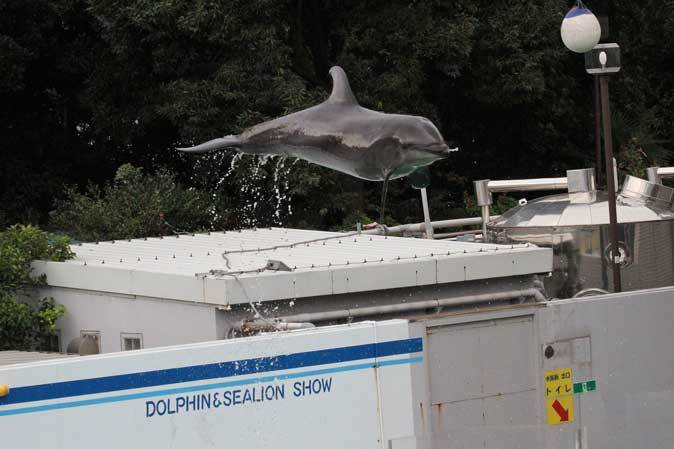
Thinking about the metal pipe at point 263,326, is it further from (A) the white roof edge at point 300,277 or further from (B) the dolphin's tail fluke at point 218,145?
(B) the dolphin's tail fluke at point 218,145

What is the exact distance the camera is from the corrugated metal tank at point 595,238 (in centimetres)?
1417

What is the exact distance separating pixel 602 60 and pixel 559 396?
4.85m

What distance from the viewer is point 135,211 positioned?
22.9 meters

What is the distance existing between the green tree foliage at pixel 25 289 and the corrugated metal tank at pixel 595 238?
17.1 ft

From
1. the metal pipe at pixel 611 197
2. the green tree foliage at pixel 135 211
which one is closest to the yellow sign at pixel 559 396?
the metal pipe at pixel 611 197

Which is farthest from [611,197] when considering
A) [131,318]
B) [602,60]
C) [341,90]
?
[131,318]

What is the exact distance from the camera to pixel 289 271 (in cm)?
1033

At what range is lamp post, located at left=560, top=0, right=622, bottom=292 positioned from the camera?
13.5 meters

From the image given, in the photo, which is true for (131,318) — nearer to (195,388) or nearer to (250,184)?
(195,388)

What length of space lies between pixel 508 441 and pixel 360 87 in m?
16.7

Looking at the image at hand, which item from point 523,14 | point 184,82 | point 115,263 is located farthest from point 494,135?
point 115,263

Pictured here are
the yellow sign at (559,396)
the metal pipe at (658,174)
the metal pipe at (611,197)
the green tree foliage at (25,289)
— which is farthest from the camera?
the metal pipe at (658,174)

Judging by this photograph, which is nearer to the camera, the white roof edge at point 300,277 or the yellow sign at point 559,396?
the white roof edge at point 300,277

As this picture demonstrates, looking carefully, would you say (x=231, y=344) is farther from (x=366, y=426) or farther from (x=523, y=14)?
(x=523, y=14)
